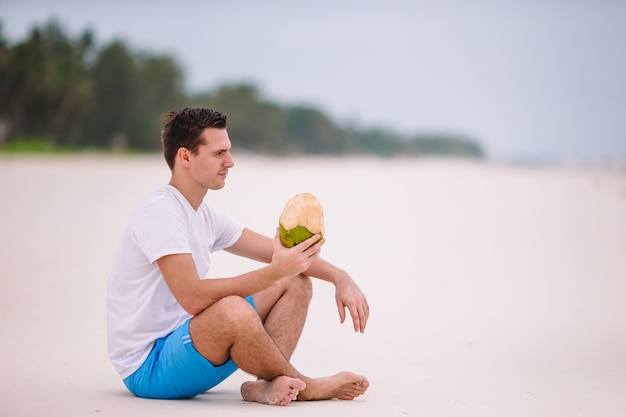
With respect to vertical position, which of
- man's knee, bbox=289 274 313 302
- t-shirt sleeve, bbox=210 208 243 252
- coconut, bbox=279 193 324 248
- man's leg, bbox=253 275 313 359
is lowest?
man's leg, bbox=253 275 313 359

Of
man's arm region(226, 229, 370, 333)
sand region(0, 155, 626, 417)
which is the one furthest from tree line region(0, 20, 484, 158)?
man's arm region(226, 229, 370, 333)

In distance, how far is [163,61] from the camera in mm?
50344

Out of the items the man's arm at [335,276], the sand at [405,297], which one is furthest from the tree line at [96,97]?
the man's arm at [335,276]

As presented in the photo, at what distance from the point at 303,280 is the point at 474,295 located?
3.95m

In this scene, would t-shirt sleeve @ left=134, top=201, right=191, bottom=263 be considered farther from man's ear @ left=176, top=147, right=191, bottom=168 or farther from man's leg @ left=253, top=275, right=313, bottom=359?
man's leg @ left=253, top=275, right=313, bottom=359

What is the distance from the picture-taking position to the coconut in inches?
121

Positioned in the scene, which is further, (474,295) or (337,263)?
(337,263)

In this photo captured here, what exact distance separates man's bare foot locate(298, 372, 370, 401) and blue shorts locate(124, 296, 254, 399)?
37cm

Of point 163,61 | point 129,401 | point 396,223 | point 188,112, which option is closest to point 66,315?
point 129,401

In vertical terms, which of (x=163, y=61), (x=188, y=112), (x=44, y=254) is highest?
(x=163, y=61)

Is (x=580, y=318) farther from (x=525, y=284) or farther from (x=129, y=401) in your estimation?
(x=129, y=401)

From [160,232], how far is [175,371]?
632mm

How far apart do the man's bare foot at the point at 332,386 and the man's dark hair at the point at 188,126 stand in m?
1.19

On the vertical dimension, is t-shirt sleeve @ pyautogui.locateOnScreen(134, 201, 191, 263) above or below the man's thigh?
above
